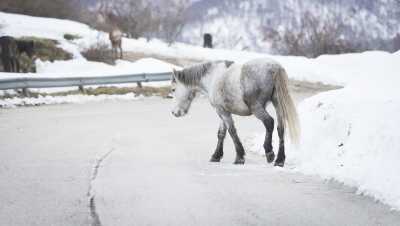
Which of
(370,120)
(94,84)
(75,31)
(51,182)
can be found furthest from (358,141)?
(75,31)

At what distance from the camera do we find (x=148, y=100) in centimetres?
2369

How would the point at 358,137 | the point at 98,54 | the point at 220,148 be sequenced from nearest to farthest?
the point at 358,137, the point at 220,148, the point at 98,54

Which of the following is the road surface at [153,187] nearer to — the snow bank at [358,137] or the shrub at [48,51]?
the snow bank at [358,137]

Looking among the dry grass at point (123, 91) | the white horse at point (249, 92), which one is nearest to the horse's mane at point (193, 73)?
the white horse at point (249, 92)

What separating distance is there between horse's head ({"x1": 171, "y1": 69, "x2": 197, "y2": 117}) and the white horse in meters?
0.21

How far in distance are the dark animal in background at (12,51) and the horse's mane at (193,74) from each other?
59.6ft

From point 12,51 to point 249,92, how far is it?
20.6m

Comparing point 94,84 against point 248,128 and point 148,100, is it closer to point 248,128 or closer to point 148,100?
point 148,100

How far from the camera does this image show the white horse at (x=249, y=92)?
9.38 meters

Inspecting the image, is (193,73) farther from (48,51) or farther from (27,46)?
(48,51)

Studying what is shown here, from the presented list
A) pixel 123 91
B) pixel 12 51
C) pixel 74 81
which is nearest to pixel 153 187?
pixel 74 81

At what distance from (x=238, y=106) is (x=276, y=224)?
3937 mm

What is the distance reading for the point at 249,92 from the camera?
375 inches

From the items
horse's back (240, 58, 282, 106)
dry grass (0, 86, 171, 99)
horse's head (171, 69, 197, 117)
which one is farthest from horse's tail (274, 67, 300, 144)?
dry grass (0, 86, 171, 99)
